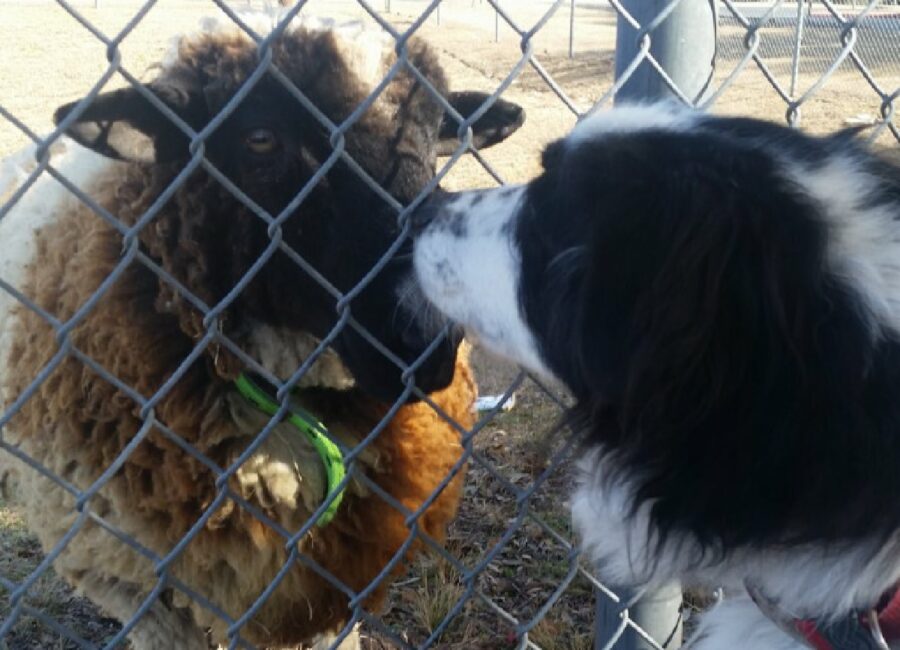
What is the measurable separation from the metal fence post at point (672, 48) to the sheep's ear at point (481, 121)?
0.67m

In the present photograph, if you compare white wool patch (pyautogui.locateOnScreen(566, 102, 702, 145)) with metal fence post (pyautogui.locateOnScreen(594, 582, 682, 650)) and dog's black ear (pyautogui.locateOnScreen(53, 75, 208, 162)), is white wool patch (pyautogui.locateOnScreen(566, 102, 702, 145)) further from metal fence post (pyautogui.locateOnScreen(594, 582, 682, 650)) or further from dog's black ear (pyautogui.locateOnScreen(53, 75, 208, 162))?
metal fence post (pyautogui.locateOnScreen(594, 582, 682, 650))

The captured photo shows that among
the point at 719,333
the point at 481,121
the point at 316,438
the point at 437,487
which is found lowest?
the point at 437,487

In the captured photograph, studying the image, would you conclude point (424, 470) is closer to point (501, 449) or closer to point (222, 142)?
point (222, 142)

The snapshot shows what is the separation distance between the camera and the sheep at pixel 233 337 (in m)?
2.21

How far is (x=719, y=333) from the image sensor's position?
4.41ft

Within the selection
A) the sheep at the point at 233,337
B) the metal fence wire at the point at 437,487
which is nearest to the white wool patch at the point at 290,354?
the sheep at the point at 233,337

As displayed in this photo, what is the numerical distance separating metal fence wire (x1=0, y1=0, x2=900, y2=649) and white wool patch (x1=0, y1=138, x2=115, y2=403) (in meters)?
0.04

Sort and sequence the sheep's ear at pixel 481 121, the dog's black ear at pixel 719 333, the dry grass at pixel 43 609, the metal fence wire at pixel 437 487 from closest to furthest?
the dog's black ear at pixel 719 333, the metal fence wire at pixel 437 487, the sheep's ear at pixel 481 121, the dry grass at pixel 43 609

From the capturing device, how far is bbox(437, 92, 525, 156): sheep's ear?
2.60m

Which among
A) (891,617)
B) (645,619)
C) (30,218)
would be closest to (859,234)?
(891,617)

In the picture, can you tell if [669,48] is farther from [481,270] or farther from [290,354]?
[290,354]

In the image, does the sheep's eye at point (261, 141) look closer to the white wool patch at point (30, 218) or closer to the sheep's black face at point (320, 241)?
the sheep's black face at point (320, 241)

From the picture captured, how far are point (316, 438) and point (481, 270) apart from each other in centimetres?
87

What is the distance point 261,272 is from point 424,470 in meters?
0.75
